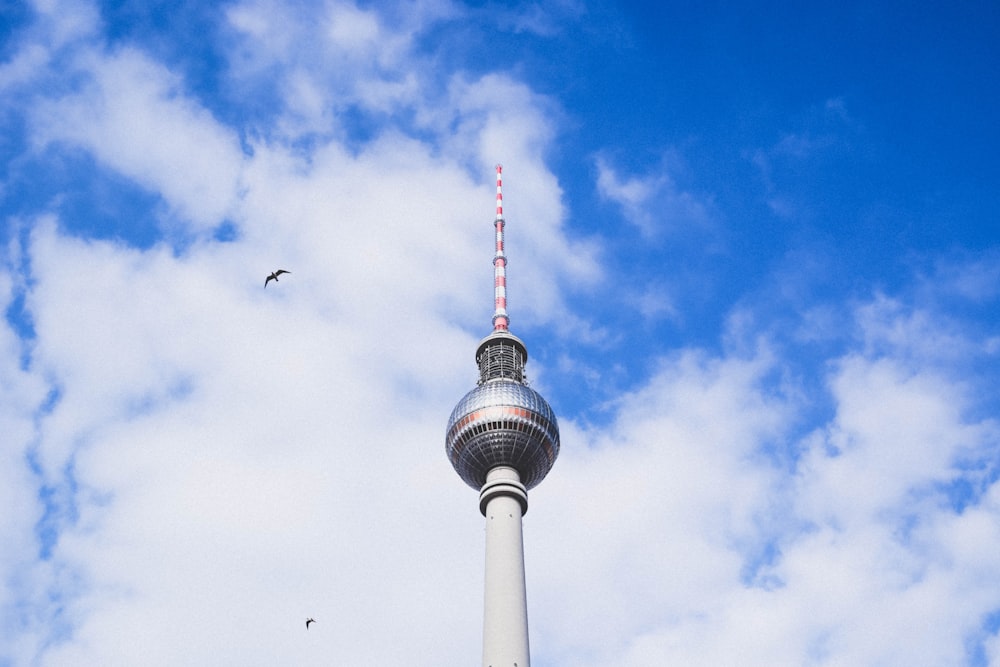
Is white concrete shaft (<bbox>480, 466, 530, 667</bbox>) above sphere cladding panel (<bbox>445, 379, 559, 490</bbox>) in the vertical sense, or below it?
below

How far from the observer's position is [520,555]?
84.1 m

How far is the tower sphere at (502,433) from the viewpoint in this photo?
295 feet

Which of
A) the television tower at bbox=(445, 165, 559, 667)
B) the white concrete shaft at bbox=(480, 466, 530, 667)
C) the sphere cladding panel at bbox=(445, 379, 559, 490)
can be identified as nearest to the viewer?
the white concrete shaft at bbox=(480, 466, 530, 667)

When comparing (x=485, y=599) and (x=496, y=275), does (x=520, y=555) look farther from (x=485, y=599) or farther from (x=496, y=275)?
(x=496, y=275)

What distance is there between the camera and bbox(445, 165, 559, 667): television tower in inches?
3214

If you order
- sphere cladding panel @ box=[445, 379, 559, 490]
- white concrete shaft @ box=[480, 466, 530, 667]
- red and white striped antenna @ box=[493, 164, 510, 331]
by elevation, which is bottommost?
white concrete shaft @ box=[480, 466, 530, 667]

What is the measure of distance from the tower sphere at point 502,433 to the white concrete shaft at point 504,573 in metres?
1.55

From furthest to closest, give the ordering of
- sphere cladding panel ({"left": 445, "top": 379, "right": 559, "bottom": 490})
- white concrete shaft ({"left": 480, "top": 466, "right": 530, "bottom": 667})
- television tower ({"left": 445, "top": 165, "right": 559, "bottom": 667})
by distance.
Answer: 1. sphere cladding panel ({"left": 445, "top": 379, "right": 559, "bottom": 490})
2. television tower ({"left": 445, "top": 165, "right": 559, "bottom": 667})
3. white concrete shaft ({"left": 480, "top": 466, "right": 530, "bottom": 667})

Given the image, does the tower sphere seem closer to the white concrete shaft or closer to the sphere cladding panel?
the sphere cladding panel

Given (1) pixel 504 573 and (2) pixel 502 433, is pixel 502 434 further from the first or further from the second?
(1) pixel 504 573

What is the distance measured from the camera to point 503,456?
295 ft

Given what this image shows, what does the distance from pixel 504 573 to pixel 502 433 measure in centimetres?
1327

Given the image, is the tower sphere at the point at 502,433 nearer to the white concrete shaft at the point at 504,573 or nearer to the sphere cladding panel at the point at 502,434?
the sphere cladding panel at the point at 502,434

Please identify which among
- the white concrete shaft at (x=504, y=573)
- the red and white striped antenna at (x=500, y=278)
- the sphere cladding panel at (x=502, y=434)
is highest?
the red and white striped antenna at (x=500, y=278)
